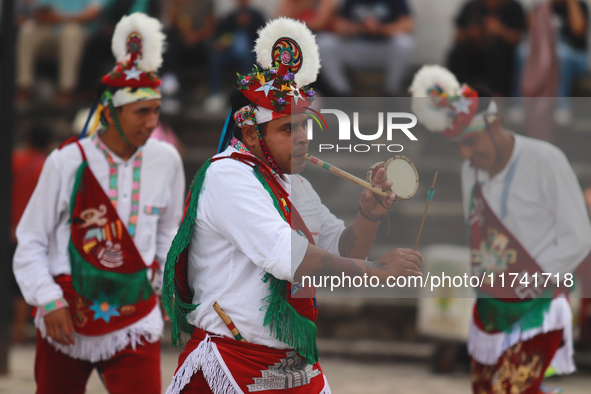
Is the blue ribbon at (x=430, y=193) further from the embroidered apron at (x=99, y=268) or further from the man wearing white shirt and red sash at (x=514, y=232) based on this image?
the embroidered apron at (x=99, y=268)

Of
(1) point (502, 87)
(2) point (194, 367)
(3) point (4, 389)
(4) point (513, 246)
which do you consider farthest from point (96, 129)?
Result: (1) point (502, 87)

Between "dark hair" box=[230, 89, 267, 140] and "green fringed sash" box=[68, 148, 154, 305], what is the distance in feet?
3.30

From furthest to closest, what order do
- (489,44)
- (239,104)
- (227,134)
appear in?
(489,44), (227,134), (239,104)

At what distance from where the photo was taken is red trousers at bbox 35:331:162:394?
3.36m

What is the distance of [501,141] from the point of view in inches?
137

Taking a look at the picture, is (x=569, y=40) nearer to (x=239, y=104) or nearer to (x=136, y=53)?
(x=136, y=53)

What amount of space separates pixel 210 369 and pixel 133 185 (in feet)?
4.13

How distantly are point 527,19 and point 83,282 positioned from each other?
7.02 m

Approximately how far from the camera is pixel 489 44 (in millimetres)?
8320

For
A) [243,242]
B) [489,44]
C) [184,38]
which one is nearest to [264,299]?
[243,242]

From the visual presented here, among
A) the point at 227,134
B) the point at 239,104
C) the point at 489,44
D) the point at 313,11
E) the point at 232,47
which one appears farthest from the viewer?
the point at 232,47

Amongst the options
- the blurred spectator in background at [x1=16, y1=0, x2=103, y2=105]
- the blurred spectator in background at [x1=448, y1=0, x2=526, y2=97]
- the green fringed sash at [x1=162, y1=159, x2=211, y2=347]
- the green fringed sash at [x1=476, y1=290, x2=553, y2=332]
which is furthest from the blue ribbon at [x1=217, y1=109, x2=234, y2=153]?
the blurred spectator in background at [x1=16, y1=0, x2=103, y2=105]

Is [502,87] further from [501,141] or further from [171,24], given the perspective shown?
[501,141]

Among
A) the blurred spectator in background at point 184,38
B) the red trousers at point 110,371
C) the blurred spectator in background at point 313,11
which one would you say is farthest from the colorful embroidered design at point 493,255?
the blurred spectator in background at point 184,38
